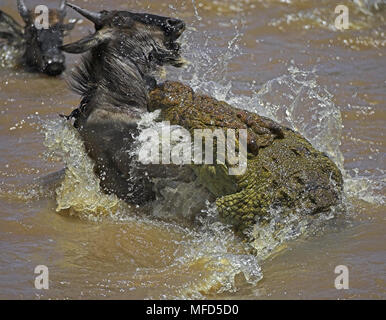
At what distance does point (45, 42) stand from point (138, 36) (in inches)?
172

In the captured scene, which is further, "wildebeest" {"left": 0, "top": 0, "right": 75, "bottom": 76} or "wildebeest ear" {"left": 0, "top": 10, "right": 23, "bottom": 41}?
"wildebeest ear" {"left": 0, "top": 10, "right": 23, "bottom": 41}

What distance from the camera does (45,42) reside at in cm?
891

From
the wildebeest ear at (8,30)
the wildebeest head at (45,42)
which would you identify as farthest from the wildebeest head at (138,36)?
the wildebeest ear at (8,30)

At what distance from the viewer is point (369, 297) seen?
428cm

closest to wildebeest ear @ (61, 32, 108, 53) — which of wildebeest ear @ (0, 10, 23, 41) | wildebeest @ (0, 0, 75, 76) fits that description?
wildebeest @ (0, 0, 75, 76)

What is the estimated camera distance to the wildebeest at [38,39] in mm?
8758

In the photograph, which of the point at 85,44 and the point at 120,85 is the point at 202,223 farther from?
the point at 85,44

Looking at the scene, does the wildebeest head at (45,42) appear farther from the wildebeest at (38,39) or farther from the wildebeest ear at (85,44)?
the wildebeest ear at (85,44)

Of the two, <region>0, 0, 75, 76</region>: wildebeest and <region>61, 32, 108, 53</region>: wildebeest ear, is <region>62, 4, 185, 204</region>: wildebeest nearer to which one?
<region>61, 32, 108, 53</region>: wildebeest ear

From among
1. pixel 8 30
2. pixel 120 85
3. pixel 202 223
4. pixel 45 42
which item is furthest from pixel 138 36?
pixel 8 30

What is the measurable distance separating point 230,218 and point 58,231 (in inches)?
47.2

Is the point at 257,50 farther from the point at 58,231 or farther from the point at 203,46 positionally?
the point at 58,231

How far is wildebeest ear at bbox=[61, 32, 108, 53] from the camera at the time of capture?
4.57m

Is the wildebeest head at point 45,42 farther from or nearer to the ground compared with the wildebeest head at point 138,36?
nearer to the ground
